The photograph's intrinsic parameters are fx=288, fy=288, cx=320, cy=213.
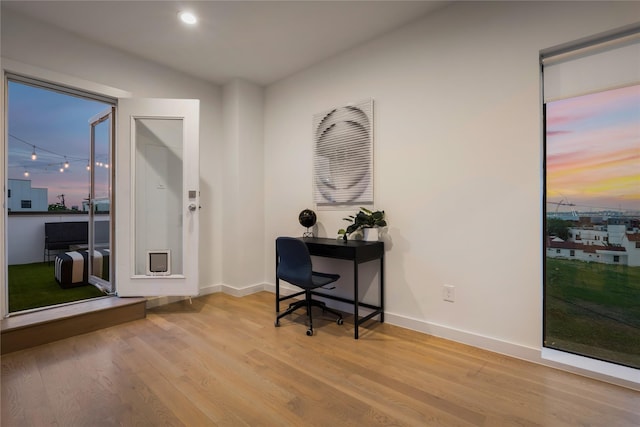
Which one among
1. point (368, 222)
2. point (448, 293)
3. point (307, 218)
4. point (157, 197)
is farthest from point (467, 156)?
point (157, 197)

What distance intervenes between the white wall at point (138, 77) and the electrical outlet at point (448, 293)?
281cm

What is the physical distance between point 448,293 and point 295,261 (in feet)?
4.38

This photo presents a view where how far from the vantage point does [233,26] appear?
2.64 metres

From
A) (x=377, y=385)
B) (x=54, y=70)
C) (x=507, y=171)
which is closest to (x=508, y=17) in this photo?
(x=507, y=171)

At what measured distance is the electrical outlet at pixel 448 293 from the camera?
239 cm

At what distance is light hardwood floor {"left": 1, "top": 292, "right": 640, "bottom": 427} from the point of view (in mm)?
1498

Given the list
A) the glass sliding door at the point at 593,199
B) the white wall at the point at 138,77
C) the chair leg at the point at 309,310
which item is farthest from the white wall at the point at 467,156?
the white wall at the point at 138,77

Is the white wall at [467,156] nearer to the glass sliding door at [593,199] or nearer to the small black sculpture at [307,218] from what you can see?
the glass sliding door at [593,199]

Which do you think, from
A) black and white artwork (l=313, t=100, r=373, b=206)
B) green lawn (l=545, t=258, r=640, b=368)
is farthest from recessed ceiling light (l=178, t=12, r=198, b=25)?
green lawn (l=545, t=258, r=640, b=368)

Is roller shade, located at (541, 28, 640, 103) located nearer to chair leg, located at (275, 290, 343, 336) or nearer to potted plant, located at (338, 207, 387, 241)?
potted plant, located at (338, 207, 387, 241)

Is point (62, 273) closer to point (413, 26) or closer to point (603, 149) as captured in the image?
point (413, 26)

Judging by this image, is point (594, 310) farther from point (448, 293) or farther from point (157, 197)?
point (157, 197)

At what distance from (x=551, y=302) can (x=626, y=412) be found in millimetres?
760

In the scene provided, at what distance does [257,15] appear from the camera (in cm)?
249
